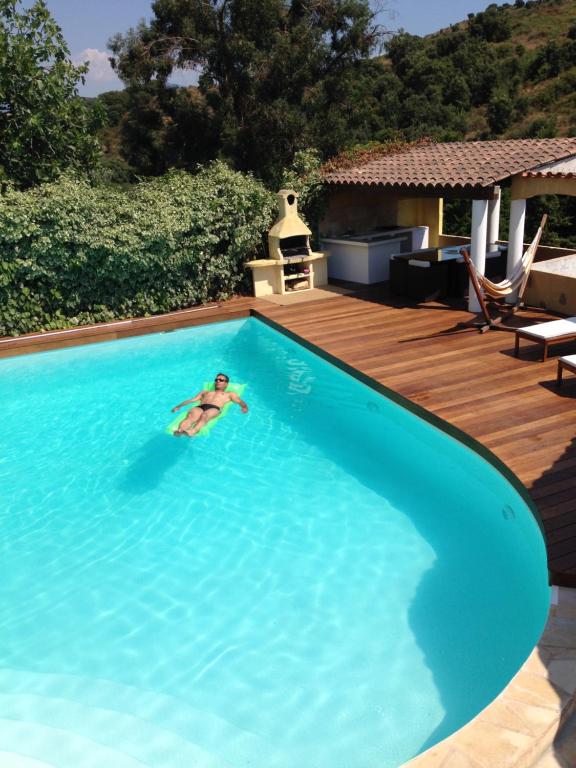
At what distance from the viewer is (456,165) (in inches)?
480

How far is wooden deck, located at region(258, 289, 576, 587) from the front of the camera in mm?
5809

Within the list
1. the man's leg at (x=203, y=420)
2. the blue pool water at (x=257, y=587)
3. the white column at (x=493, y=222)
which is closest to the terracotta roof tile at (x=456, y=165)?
the white column at (x=493, y=222)

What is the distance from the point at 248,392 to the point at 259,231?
18.5 feet

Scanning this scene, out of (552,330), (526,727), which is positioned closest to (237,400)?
(552,330)

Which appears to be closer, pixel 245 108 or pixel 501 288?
pixel 501 288

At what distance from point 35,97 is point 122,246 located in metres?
5.25

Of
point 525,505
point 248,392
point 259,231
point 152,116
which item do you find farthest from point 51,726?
point 152,116

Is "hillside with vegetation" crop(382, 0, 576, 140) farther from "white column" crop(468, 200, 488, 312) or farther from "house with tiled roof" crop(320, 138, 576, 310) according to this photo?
"white column" crop(468, 200, 488, 312)

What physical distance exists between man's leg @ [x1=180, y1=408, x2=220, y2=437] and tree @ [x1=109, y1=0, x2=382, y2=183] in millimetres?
12999

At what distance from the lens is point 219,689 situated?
4535 mm

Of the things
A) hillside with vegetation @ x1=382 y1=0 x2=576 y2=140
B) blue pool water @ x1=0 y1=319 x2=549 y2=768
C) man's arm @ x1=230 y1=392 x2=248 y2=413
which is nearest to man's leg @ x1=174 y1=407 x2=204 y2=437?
blue pool water @ x1=0 y1=319 x2=549 y2=768

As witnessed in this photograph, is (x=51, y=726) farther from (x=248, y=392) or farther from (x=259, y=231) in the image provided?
(x=259, y=231)

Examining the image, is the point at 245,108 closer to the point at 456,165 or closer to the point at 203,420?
the point at 456,165

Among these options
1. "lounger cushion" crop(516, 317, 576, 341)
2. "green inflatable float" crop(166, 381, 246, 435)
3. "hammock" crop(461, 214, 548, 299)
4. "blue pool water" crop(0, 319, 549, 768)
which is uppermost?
"hammock" crop(461, 214, 548, 299)
